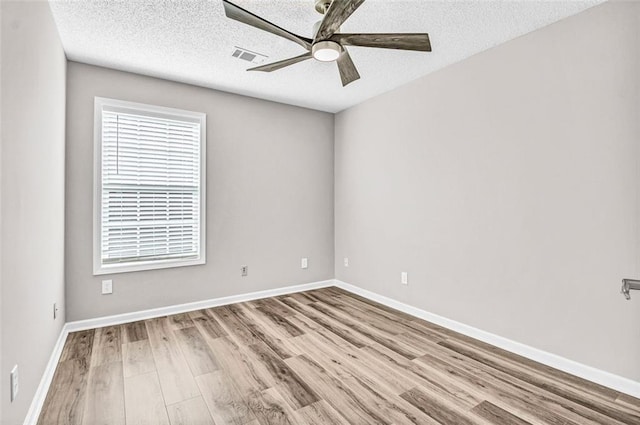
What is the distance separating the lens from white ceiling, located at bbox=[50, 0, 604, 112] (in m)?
2.29

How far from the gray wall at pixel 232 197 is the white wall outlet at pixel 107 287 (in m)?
0.04

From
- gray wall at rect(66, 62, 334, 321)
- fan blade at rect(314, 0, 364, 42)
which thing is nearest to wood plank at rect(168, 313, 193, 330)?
gray wall at rect(66, 62, 334, 321)

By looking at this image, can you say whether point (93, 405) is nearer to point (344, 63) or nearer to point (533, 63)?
point (344, 63)

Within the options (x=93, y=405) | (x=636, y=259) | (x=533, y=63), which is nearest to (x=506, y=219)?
(x=636, y=259)

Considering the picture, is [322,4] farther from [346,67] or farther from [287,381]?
[287,381]

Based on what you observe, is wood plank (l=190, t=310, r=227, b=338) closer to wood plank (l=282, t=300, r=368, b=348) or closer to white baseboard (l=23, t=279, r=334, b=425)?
white baseboard (l=23, t=279, r=334, b=425)

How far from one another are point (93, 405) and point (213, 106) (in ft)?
10.2

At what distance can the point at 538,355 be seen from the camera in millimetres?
2566

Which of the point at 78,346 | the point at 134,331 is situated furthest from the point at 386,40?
the point at 78,346

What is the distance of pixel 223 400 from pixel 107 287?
2.03 meters

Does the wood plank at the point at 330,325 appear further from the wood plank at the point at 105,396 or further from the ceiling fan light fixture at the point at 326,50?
the ceiling fan light fixture at the point at 326,50

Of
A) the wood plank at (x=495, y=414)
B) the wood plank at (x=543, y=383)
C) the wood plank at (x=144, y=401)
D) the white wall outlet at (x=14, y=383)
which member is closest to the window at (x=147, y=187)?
the wood plank at (x=144, y=401)

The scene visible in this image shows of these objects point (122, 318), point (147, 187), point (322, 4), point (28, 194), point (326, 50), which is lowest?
point (122, 318)

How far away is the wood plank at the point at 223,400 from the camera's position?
6.22 ft
